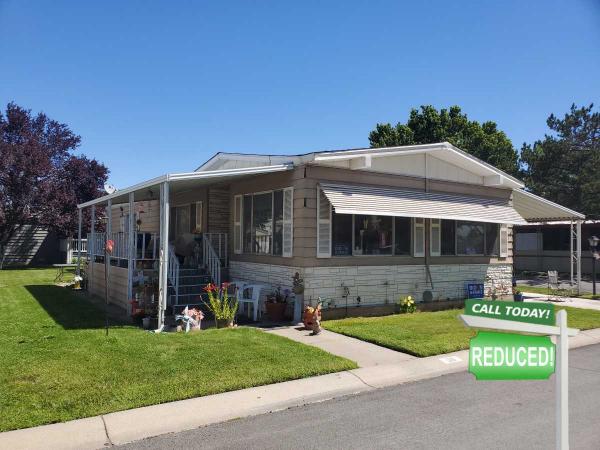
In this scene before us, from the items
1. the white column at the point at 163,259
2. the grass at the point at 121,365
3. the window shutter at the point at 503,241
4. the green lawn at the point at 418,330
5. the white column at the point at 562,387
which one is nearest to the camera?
the white column at the point at 562,387

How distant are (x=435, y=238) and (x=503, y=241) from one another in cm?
305

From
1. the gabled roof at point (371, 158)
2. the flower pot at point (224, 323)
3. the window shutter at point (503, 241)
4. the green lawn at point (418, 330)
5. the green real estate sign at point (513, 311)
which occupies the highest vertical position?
the gabled roof at point (371, 158)

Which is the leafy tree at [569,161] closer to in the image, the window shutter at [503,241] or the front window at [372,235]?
the window shutter at [503,241]

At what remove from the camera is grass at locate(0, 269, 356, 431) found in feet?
17.1

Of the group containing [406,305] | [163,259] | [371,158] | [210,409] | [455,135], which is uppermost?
[455,135]

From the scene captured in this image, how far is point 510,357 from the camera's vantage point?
2709mm

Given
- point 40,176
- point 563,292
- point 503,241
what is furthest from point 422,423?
point 40,176

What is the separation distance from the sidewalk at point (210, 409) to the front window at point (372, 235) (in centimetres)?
425

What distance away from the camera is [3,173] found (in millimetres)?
24578

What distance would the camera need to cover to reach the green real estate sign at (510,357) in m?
2.68

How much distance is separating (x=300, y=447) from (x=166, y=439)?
127 cm

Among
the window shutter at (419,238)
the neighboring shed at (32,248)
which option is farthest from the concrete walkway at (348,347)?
the neighboring shed at (32,248)

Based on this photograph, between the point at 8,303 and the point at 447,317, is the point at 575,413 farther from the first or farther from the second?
the point at 8,303

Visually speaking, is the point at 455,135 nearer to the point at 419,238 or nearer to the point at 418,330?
the point at 419,238
